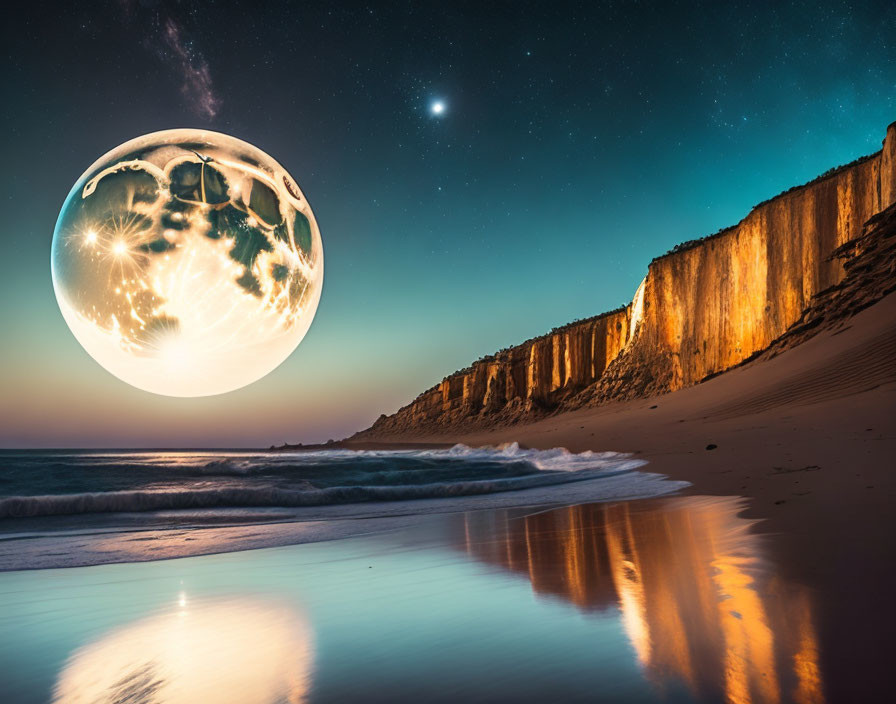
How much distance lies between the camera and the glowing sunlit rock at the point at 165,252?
22.1ft

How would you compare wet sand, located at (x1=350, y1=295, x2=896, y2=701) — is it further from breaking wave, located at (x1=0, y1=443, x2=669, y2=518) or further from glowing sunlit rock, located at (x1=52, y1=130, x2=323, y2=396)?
glowing sunlit rock, located at (x1=52, y1=130, x2=323, y2=396)

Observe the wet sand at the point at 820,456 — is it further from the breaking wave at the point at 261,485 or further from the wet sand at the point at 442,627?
the breaking wave at the point at 261,485

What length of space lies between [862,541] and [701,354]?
1178 inches

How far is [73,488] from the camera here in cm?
864

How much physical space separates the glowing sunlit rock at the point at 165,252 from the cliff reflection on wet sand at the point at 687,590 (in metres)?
4.95

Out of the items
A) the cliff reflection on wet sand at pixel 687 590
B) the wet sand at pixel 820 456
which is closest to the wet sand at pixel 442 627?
the cliff reflection on wet sand at pixel 687 590

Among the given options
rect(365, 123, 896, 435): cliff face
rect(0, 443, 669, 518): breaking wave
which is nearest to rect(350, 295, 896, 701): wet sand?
rect(0, 443, 669, 518): breaking wave

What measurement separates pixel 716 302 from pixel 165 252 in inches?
1118

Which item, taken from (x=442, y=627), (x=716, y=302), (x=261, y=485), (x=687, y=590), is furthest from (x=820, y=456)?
(x=716, y=302)

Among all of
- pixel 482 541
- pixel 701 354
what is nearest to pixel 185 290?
pixel 482 541

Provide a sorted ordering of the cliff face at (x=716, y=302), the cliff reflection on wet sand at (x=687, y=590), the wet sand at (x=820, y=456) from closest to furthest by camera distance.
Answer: the cliff reflection on wet sand at (x=687, y=590), the wet sand at (x=820, y=456), the cliff face at (x=716, y=302)

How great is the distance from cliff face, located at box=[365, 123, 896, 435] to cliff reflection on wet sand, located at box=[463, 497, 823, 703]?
22.1 meters

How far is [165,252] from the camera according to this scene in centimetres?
673

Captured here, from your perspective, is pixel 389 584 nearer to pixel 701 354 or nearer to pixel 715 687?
pixel 715 687
